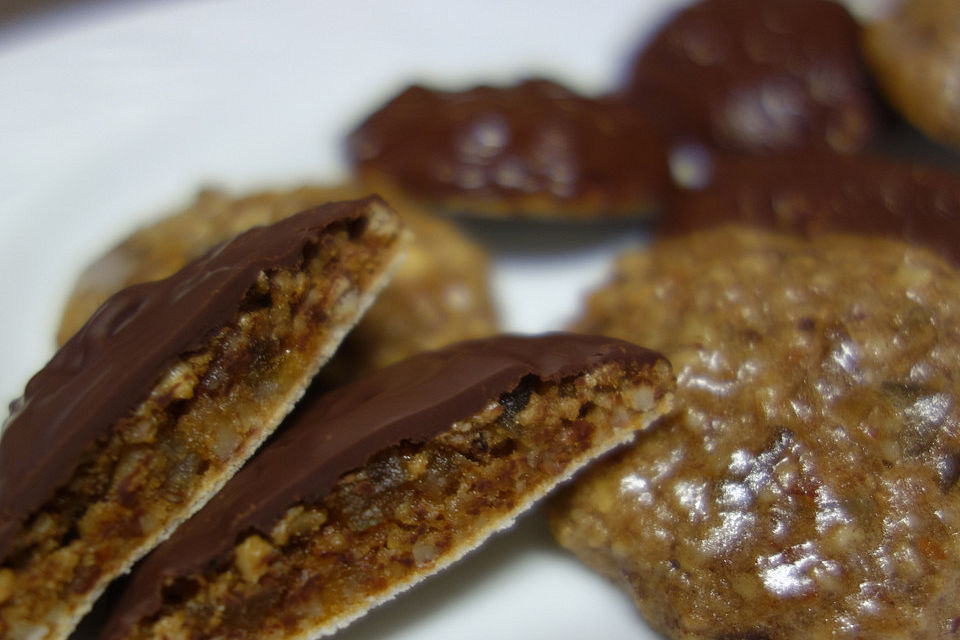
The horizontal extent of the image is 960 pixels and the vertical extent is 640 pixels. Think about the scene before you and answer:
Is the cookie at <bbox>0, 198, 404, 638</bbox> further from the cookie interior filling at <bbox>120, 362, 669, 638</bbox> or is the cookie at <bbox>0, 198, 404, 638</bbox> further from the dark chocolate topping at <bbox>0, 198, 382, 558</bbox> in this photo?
the cookie interior filling at <bbox>120, 362, 669, 638</bbox>

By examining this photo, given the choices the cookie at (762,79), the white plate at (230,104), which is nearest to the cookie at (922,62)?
the cookie at (762,79)

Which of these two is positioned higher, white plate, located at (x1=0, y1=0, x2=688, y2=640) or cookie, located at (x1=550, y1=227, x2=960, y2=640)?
white plate, located at (x1=0, y1=0, x2=688, y2=640)

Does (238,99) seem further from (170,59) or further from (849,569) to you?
(849,569)

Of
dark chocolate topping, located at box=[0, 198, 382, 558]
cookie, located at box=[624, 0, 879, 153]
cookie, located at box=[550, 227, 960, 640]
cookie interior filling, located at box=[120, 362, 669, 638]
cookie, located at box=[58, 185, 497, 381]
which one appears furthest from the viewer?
cookie, located at box=[624, 0, 879, 153]

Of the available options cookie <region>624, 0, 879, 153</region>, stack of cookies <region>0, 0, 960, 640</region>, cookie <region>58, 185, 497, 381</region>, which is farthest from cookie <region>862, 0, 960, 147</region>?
cookie <region>58, 185, 497, 381</region>

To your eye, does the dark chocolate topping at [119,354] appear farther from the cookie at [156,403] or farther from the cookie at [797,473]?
the cookie at [797,473]

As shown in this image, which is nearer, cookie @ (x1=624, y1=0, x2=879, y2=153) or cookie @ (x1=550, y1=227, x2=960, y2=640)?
cookie @ (x1=550, y1=227, x2=960, y2=640)
